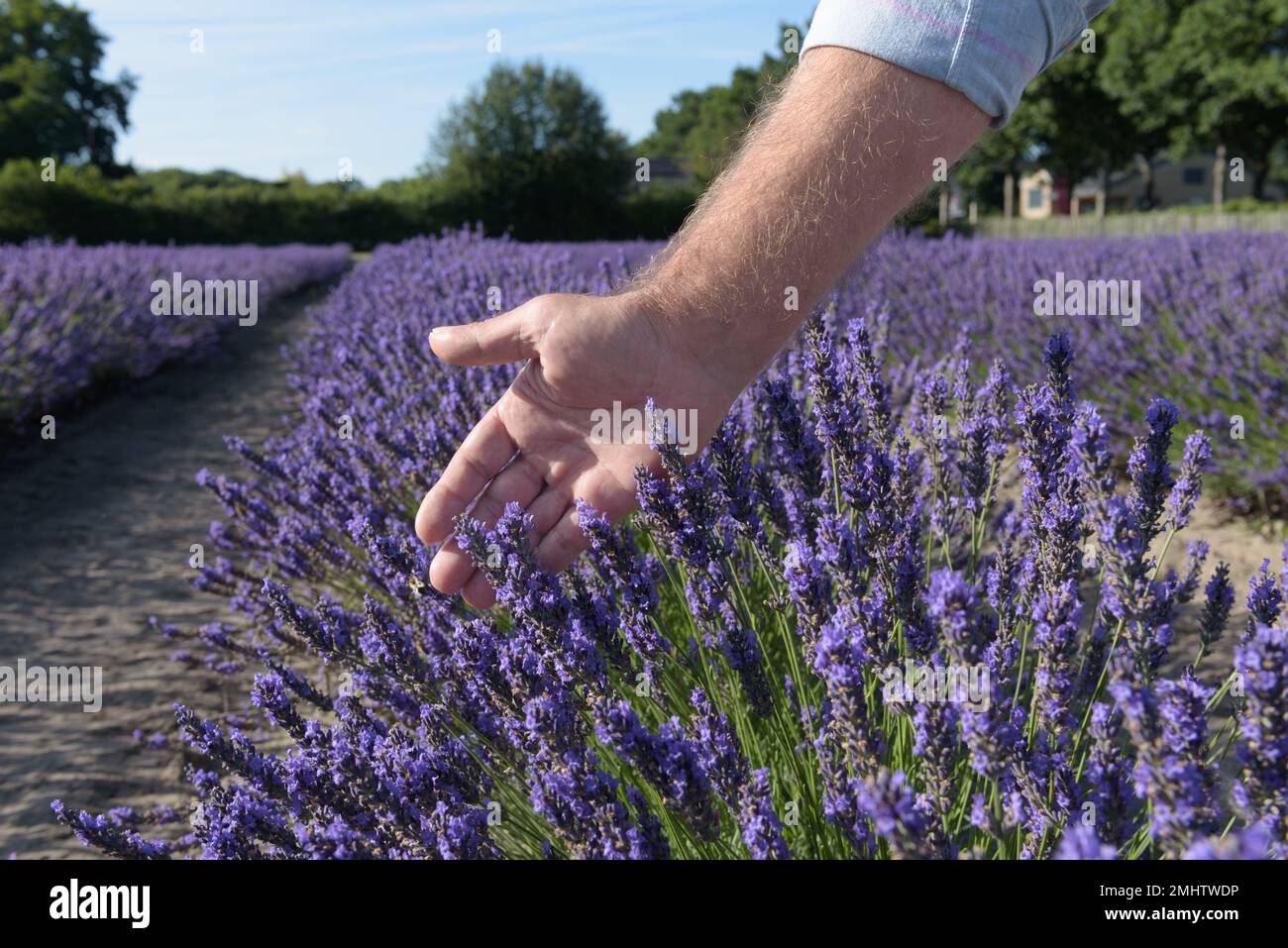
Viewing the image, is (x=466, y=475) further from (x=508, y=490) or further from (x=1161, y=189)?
(x=1161, y=189)

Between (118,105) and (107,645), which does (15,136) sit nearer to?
(118,105)

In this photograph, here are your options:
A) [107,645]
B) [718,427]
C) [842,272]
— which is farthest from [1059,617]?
[107,645]

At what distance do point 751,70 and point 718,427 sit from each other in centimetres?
5082

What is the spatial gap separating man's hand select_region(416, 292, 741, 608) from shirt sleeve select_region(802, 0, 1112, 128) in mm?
582

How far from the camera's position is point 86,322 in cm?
727

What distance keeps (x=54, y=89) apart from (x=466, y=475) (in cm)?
5511


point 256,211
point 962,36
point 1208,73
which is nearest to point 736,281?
point 962,36

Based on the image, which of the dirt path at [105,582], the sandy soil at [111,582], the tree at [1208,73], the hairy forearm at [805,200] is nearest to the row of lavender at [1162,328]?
the sandy soil at [111,582]

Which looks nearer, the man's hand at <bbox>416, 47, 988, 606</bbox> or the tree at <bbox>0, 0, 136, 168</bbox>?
the man's hand at <bbox>416, 47, 988, 606</bbox>

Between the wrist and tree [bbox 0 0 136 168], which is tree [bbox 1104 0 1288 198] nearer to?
the wrist

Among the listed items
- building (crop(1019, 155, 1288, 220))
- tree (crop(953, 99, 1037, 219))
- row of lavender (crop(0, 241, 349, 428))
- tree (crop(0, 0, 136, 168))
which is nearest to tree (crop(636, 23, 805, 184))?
row of lavender (crop(0, 241, 349, 428))

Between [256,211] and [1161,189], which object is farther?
[1161,189]

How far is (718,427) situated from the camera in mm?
1544

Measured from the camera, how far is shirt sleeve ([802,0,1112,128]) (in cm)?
155
